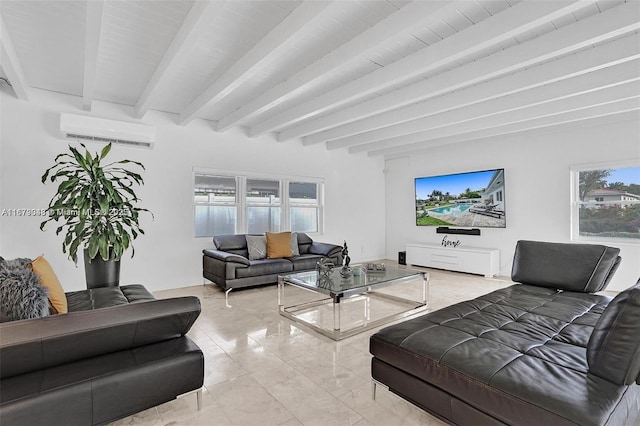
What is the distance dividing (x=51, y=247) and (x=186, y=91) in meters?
2.65

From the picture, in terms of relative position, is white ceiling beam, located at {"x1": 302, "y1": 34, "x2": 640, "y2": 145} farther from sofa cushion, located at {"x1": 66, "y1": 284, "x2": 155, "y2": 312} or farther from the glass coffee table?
sofa cushion, located at {"x1": 66, "y1": 284, "x2": 155, "y2": 312}

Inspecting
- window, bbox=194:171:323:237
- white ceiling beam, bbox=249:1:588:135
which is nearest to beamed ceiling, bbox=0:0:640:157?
white ceiling beam, bbox=249:1:588:135

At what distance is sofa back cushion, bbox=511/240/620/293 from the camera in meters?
2.79

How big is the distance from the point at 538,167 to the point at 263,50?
5.01 metres

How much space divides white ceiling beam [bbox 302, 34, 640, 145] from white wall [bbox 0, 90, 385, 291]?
6.72 ft

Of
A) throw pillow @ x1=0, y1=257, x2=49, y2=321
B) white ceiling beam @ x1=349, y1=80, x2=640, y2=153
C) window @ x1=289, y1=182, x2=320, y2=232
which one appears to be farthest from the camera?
window @ x1=289, y1=182, x2=320, y2=232

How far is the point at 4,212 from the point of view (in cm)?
385

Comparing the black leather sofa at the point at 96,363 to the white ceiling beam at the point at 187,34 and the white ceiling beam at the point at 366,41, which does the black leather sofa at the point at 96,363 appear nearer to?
the white ceiling beam at the point at 187,34

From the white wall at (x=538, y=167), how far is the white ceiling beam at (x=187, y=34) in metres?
5.36

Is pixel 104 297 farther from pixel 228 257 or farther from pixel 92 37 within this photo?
Result: pixel 92 37

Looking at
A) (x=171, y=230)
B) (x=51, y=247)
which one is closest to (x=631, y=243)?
(x=171, y=230)

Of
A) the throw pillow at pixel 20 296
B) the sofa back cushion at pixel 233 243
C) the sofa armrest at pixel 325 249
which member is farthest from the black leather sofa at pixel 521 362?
the sofa back cushion at pixel 233 243

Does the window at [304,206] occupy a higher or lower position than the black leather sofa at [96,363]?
higher

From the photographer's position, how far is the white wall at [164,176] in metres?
3.93
